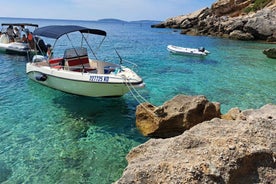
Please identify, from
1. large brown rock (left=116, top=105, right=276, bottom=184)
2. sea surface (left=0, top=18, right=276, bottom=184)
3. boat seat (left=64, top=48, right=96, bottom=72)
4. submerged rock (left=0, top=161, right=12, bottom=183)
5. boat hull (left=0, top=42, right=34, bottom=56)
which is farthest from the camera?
boat hull (left=0, top=42, right=34, bottom=56)

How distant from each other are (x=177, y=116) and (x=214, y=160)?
5284mm

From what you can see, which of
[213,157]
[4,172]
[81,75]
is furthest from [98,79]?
[213,157]

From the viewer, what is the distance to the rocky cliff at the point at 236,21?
46.9m

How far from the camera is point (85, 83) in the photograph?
485 inches

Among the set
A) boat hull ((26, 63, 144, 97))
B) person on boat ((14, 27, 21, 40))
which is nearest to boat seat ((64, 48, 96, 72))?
boat hull ((26, 63, 144, 97))

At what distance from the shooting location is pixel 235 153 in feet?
13.4

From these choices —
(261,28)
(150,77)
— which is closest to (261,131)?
(150,77)

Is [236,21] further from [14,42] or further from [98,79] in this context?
[98,79]

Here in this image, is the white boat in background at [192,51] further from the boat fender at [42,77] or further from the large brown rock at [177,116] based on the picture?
the large brown rock at [177,116]

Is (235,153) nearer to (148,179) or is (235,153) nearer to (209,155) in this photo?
(209,155)

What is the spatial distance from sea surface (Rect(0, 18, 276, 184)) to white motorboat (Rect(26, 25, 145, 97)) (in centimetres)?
66

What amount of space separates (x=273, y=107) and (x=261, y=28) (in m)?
44.7

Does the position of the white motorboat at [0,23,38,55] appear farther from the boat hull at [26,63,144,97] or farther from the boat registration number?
the boat registration number

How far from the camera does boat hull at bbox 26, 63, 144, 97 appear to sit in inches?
463
